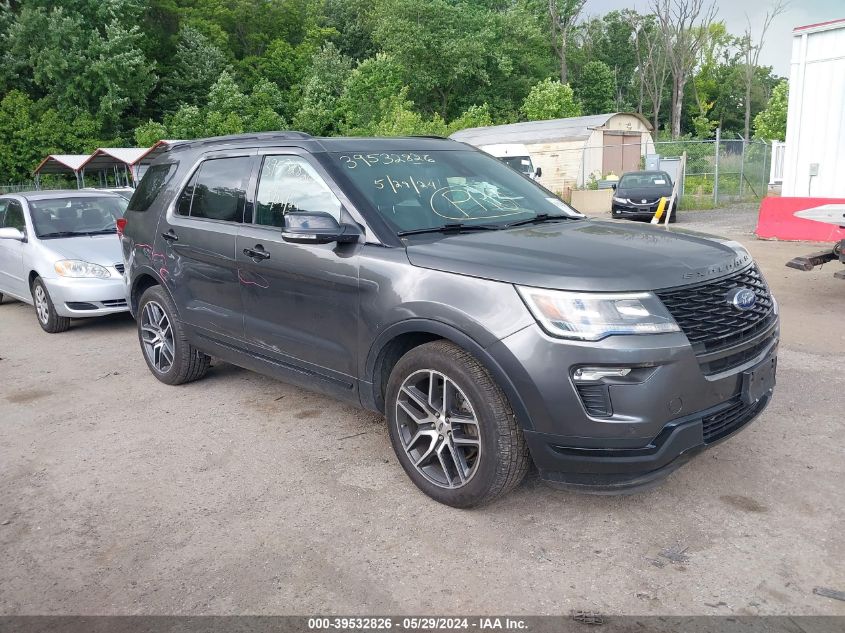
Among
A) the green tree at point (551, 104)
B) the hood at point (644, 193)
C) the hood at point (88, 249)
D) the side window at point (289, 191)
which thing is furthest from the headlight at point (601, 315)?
the green tree at point (551, 104)

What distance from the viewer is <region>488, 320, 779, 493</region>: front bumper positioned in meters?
2.96

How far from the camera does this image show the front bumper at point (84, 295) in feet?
25.5

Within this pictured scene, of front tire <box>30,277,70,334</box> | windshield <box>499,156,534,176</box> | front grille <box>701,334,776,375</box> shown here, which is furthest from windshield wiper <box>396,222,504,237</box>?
windshield <box>499,156,534,176</box>

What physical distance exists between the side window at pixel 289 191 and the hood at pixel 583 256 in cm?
68

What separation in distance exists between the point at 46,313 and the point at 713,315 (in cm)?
751

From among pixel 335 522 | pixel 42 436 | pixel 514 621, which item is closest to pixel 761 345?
pixel 514 621

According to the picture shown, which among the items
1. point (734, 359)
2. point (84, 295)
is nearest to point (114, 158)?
point (84, 295)

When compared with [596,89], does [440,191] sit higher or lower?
lower

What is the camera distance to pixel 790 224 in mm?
13414

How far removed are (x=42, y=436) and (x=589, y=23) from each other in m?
69.9

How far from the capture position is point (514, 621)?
2682mm

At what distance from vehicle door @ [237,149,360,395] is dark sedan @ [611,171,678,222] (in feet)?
56.3

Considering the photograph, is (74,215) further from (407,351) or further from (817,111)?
(817,111)

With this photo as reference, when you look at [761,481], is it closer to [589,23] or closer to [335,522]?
[335,522]
